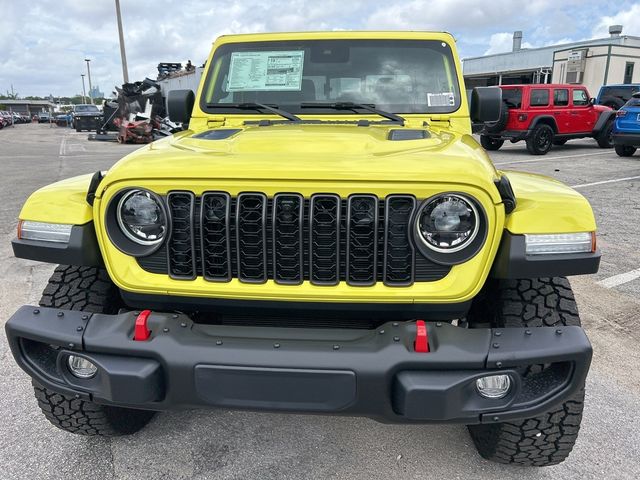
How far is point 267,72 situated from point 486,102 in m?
1.35

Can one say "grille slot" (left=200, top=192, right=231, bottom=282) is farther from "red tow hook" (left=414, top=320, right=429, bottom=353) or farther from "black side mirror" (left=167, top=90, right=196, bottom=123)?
"black side mirror" (left=167, top=90, right=196, bottom=123)

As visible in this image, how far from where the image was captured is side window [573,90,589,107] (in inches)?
568

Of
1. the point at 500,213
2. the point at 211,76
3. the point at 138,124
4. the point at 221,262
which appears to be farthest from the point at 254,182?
the point at 138,124

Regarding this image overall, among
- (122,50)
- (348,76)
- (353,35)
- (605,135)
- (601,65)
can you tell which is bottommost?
(605,135)

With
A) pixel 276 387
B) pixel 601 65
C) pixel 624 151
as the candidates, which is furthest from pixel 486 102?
pixel 601 65

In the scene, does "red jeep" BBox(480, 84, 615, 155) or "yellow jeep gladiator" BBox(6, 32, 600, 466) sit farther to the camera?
"red jeep" BBox(480, 84, 615, 155)

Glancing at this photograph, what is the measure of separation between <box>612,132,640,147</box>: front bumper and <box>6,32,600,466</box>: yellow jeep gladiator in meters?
12.1

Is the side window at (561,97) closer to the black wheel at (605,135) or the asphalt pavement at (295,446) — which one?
the black wheel at (605,135)

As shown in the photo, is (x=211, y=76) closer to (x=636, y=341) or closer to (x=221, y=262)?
(x=221, y=262)

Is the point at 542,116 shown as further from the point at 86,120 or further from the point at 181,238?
the point at 86,120

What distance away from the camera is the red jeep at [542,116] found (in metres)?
13.6

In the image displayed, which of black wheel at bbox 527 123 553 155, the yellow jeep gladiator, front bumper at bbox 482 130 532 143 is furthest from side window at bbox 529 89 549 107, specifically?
the yellow jeep gladiator

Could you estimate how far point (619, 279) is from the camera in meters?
4.57

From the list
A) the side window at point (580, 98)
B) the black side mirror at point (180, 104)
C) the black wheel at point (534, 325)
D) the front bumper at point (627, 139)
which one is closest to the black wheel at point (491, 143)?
the side window at point (580, 98)
